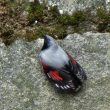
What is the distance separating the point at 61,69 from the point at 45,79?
24 cm

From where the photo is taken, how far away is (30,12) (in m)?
5.28

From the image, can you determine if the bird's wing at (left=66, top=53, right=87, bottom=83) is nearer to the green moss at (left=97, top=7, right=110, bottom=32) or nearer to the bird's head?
the bird's head

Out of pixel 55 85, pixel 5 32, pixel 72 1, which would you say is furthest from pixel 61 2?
pixel 55 85

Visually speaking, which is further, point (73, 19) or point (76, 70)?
point (73, 19)

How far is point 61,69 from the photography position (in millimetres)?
4750

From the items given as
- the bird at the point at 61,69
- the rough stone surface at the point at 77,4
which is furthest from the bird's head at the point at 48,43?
the rough stone surface at the point at 77,4

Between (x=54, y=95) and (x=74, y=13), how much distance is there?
87cm

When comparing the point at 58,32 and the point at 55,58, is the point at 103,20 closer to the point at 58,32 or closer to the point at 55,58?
the point at 58,32

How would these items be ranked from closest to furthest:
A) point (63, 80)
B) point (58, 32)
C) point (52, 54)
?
point (63, 80), point (52, 54), point (58, 32)

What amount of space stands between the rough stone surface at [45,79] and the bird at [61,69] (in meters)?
0.10

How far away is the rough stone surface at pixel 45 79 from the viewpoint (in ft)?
15.7

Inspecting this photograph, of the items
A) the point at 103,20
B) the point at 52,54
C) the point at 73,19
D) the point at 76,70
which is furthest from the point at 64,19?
the point at 76,70

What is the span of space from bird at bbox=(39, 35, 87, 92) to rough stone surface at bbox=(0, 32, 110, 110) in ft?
0.33

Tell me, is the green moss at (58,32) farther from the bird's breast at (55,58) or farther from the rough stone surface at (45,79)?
the bird's breast at (55,58)
